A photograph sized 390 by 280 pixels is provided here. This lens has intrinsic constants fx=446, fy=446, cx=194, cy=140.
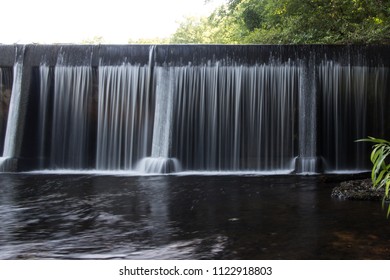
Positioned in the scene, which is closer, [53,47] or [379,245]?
[379,245]

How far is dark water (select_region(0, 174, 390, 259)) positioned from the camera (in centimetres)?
446

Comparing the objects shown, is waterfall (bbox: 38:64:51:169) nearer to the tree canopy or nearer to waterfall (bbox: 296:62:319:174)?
the tree canopy

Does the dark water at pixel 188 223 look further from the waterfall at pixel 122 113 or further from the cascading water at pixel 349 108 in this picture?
the waterfall at pixel 122 113

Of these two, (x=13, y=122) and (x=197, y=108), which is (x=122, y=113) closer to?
(x=197, y=108)

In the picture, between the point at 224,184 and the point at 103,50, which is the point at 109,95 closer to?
the point at 103,50

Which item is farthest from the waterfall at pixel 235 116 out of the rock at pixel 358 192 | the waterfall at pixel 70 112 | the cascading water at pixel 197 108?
the rock at pixel 358 192

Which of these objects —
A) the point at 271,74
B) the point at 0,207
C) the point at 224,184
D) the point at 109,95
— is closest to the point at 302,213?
the point at 224,184

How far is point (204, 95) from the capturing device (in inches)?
545

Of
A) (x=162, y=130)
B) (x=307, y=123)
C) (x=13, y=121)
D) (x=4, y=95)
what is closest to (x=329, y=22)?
(x=307, y=123)

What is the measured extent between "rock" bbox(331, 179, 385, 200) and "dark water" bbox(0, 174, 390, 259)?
25 cm

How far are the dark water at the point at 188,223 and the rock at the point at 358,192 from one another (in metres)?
0.25

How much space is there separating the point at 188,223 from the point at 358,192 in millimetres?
3426

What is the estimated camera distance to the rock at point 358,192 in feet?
24.2

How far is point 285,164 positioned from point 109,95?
5.92 m
